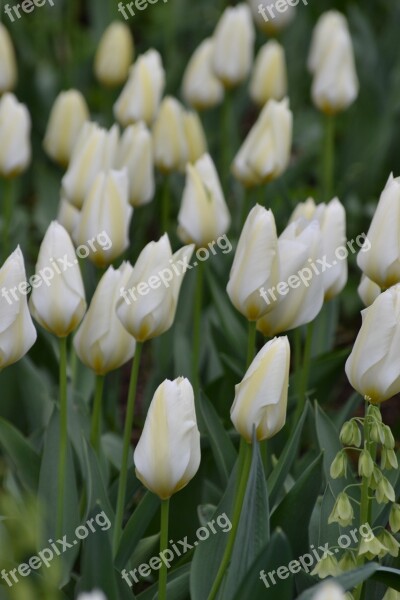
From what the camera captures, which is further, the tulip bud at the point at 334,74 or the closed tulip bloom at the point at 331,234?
the tulip bud at the point at 334,74

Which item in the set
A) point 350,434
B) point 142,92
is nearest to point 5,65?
point 142,92

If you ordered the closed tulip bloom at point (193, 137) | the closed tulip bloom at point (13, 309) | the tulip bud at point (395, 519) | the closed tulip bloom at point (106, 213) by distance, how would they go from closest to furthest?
the tulip bud at point (395, 519) → the closed tulip bloom at point (13, 309) → the closed tulip bloom at point (106, 213) → the closed tulip bloom at point (193, 137)

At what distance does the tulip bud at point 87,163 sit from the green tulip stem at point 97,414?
522 millimetres

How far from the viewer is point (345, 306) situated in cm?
323

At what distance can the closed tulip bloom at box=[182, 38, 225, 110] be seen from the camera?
3.14 meters

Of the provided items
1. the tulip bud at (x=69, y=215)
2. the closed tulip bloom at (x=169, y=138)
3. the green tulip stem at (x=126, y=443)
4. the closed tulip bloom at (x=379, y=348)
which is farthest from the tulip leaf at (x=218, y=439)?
the closed tulip bloom at (x=169, y=138)

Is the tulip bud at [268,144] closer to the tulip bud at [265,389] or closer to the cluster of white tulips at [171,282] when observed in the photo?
the cluster of white tulips at [171,282]

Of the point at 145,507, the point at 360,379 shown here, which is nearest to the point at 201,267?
the point at 145,507

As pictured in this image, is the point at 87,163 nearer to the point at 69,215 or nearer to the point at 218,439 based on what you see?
the point at 69,215

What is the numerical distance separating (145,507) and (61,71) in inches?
96.5

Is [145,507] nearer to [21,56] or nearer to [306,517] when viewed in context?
[306,517]

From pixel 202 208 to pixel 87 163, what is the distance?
0.28 m

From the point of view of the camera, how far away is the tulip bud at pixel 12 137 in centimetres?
252

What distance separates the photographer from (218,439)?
2.03 metres
